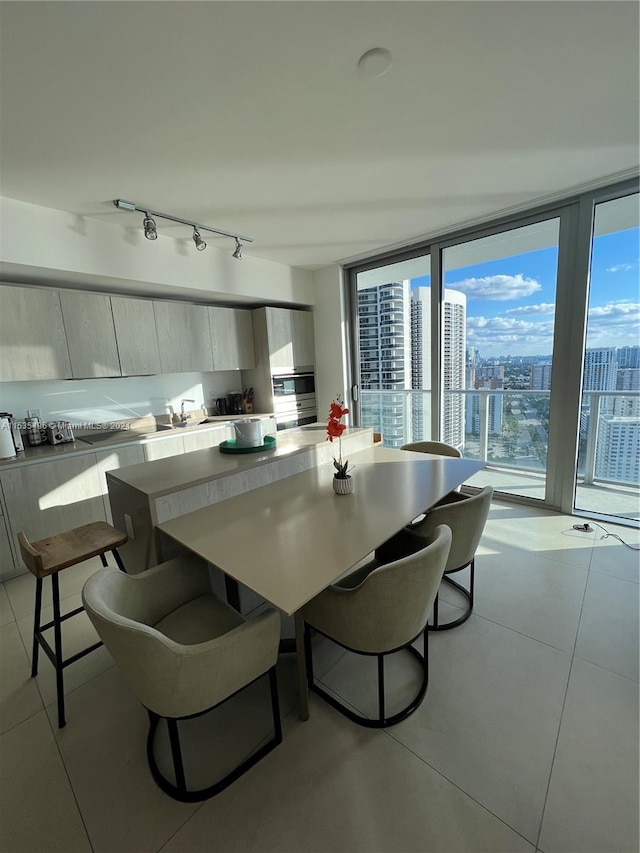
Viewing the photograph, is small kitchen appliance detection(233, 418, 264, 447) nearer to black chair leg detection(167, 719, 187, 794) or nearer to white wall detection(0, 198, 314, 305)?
black chair leg detection(167, 719, 187, 794)

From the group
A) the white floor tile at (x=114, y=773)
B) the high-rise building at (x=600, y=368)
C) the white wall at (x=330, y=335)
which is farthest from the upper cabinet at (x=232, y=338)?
the high-rise building at (x=600, y=368)

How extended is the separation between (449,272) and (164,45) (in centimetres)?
316

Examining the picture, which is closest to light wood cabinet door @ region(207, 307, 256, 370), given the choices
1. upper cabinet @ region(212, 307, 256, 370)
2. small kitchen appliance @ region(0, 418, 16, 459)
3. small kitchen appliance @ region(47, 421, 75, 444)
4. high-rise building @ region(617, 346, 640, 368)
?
upper cabinet @ region(212, 307, 256, 370)

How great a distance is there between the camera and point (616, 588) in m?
2.31

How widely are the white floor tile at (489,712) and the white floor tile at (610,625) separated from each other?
18 centimetres

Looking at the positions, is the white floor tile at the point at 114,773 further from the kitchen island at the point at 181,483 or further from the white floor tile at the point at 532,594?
the white floor tile at the point at 532,594

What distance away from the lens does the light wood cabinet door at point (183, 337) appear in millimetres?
3652

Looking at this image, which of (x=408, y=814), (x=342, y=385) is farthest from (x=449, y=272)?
(x=408, y=814)

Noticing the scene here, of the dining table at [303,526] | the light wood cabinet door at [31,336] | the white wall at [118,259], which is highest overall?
the white wall at [118,259]

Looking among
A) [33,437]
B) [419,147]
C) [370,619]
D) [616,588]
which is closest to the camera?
[370,619]

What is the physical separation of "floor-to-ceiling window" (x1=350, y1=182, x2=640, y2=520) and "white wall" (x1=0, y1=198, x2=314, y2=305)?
1.55 metres

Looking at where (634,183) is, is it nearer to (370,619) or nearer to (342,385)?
(342,385)

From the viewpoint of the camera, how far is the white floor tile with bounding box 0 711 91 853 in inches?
47.0

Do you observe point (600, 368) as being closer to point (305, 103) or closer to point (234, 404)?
point (305, 103)
